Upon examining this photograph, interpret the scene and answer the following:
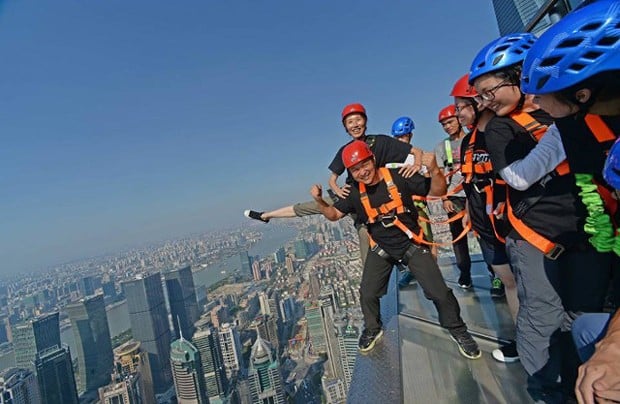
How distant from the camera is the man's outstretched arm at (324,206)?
2881 millimetres

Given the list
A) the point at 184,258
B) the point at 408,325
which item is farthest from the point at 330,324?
the point at 184,258

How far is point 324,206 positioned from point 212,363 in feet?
74.6

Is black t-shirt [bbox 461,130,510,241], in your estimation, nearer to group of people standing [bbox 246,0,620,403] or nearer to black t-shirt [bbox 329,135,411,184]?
group of people standing [bbox 246,0,620,403]

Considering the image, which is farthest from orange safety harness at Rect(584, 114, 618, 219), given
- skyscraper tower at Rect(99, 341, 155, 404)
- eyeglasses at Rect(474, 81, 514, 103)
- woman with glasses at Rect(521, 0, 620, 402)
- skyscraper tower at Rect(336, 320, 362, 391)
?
skyscraper tower at Rect(99, 341, 155, 404)

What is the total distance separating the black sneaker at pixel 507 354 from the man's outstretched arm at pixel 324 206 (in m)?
1.57

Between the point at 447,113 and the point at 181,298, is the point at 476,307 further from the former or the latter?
the point at 181,298

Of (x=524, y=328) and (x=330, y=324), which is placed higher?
(x=524, y=328)

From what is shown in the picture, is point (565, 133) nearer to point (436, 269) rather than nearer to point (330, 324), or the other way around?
point (436, 269)

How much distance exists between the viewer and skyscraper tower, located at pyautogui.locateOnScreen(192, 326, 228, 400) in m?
21.0

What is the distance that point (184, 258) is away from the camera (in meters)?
48.4

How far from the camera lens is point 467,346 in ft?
7.93

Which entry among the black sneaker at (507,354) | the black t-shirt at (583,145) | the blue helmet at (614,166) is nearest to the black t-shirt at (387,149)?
the black sneaker at (507,354)

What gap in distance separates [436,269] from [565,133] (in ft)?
5.12

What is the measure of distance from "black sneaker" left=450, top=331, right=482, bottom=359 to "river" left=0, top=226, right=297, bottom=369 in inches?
1230
